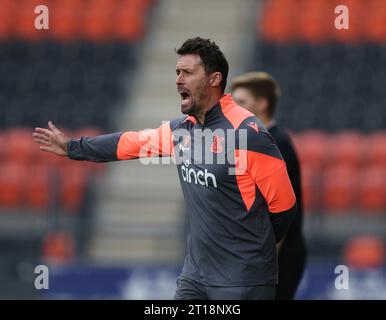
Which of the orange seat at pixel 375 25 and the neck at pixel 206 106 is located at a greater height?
the orange seat at pixel 375 25

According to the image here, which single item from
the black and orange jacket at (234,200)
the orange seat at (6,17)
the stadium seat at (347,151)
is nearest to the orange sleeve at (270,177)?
the black and orange jacket at (234,200)

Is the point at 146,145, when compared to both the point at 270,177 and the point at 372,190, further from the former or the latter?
the point at 372,190

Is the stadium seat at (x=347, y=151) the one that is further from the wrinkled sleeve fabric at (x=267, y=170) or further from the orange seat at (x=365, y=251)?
the wrinkled sleeve fabric at (x=267, y=170)

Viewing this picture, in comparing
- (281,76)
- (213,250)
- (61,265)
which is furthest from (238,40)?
(213,250)

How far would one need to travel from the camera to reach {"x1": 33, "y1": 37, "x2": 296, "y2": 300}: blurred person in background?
5.49m

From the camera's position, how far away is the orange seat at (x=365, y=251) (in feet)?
41.0

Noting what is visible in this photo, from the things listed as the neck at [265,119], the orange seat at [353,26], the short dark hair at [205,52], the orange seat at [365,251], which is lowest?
the orange seat at [365,251]

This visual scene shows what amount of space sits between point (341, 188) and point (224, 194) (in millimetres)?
Result: 8152

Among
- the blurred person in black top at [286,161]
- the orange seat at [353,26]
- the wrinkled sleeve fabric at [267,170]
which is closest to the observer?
the wrinkled sleeve fabric at [267,170]

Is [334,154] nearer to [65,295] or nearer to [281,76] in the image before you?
[281,76]

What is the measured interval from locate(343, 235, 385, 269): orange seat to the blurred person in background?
6952 millimetres

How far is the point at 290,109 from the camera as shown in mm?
15469

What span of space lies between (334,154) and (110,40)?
4.98m

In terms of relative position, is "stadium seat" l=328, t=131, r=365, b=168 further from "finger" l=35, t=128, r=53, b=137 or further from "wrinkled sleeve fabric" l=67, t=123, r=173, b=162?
"finger" l=35, t=128, r=53, b=137
